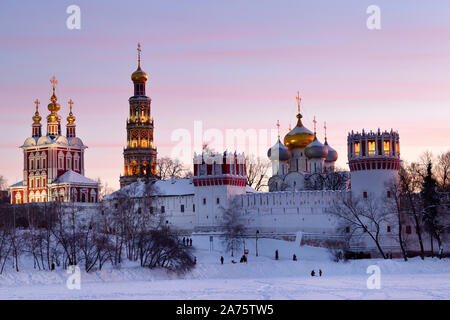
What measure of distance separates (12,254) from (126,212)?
12.1 m

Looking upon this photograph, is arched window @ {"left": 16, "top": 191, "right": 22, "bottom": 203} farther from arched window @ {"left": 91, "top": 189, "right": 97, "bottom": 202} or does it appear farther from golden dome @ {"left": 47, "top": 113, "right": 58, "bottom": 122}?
arched window @ {"left": 91, "top": 189, "right": 97, "bottom": 202}

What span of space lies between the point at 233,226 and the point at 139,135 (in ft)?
128

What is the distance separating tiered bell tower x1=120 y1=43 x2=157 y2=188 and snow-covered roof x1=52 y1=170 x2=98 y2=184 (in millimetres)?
7450

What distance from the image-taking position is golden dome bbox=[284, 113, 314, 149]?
99.0 metres

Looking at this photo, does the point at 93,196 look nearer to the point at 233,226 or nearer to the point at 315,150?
the point at 315,150

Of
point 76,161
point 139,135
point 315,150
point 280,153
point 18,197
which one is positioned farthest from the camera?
point 139,135

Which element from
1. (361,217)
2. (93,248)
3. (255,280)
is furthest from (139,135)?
(255,280)

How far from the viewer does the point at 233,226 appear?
250ft

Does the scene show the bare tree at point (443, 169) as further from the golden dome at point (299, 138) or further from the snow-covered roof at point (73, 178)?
the snow-covered roof at point (73, 178)

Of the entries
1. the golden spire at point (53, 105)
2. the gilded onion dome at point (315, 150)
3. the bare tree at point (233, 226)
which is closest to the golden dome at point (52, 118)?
the golden spire at point (53, 105)

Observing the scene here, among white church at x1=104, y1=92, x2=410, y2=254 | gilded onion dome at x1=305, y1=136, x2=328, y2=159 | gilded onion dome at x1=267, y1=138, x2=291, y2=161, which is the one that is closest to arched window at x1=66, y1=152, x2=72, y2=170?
white church at x1=104, y1=92, x2=410, y2=254

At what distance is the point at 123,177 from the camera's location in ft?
366

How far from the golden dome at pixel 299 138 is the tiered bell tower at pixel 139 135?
65.3 ft
